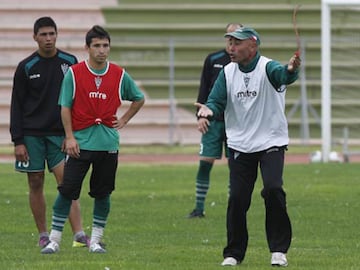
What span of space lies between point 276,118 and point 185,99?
23.7m

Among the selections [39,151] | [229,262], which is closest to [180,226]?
[39,151]

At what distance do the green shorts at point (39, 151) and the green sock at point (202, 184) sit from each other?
3.82 m

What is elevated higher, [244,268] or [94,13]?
[94,13]

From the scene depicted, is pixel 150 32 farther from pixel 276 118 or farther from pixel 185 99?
pixel 276 118

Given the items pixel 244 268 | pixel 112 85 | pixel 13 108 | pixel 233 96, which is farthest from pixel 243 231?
pixel 13 108

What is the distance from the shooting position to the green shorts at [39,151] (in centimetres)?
1200

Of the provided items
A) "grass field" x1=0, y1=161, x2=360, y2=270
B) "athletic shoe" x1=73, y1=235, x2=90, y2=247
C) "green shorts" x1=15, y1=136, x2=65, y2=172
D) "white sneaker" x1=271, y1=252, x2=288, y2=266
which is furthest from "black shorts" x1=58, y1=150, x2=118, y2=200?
"white sneaker" x1=271, y1=252, x2=288, y2=266

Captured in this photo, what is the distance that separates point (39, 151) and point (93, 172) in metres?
0.87

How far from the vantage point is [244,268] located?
→ 10281 millimetres

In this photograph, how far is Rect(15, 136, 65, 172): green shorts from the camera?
39.4 ft

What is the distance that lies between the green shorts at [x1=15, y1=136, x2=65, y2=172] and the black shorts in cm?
74

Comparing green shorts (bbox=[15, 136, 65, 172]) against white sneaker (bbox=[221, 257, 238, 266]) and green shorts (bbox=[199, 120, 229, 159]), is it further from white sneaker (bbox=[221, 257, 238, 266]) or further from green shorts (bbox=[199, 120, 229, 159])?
green shorts (bbox=[199, 120, 229, 159])

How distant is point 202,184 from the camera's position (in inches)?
620

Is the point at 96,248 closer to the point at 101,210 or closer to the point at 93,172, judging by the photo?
the point at 101,210
